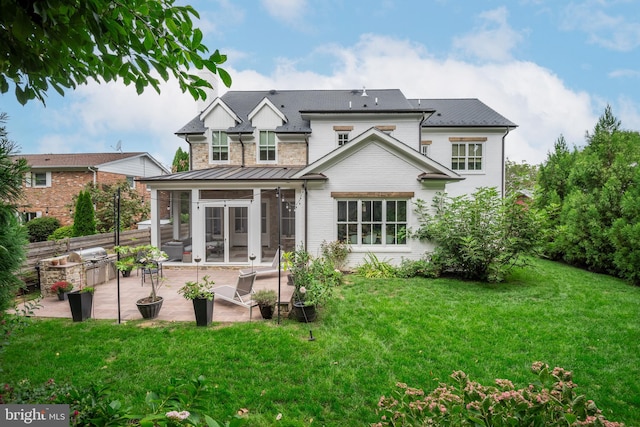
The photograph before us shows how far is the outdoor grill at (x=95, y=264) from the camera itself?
9.34 meters

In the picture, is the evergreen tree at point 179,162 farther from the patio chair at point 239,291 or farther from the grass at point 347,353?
the grass at point 347,353

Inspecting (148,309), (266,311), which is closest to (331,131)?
(266,311)

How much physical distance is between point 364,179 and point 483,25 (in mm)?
7487

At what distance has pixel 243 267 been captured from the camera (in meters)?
12.0

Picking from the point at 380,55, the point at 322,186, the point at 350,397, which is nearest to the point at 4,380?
the point at 350,397

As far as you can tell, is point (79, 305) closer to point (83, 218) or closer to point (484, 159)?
point (83, 218)

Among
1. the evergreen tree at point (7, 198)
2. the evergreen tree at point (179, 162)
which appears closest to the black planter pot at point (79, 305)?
the evergreen tree at point (7, 198)

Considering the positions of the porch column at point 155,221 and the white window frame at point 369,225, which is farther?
the porch column at point 155,221

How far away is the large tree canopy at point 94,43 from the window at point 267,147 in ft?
43.9

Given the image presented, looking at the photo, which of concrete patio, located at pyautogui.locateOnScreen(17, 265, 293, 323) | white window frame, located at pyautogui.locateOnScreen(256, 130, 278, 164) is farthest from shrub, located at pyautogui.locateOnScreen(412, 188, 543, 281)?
white window frame, located at pyautogui.locateOnScreen(256, 130, 278, 164)

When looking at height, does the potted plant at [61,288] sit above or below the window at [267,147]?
below

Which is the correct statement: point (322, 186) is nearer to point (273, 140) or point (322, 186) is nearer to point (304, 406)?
point (273, 140)

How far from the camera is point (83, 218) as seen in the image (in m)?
16.4

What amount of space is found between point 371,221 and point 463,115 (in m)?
11.5
